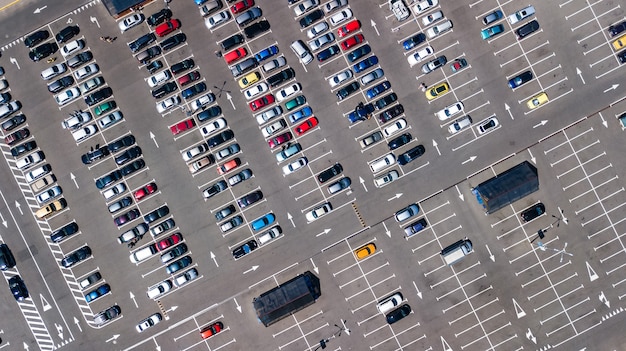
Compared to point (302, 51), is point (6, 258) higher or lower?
lower

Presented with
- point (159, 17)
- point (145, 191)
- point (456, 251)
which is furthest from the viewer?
point (145, 191)

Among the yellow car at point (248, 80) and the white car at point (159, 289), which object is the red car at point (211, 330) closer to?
the white car at point (159, 289)

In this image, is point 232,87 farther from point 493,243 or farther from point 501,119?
point 493,243

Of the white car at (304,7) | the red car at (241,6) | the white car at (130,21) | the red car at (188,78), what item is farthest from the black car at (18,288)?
the white car at (304,7)

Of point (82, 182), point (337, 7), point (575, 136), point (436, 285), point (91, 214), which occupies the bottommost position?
point (436, 285)

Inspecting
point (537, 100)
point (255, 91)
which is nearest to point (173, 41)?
point (255, 91)

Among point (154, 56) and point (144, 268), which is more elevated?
point (154, 56)

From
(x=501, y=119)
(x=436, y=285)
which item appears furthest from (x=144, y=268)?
(x=501, y=119)

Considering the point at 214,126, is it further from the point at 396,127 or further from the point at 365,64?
the point at 396,127
